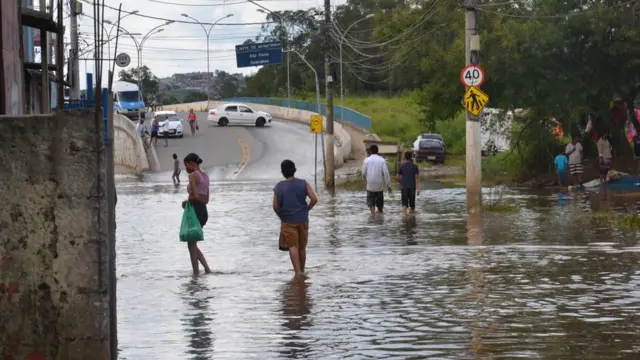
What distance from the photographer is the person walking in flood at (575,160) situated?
36188mm

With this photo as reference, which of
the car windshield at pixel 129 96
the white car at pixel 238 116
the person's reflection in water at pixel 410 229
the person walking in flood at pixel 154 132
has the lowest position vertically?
the person's reflection in water at pixel 410 229

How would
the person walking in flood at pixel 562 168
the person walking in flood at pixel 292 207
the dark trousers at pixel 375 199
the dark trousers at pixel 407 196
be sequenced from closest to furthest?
the person walking in flood at pixel 292 207 → the dark trousers at pixel 407 196 → the dark trousers at pixel 375 199 → the person walking in flood at pixel 562 168

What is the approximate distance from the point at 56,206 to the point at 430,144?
53.0m

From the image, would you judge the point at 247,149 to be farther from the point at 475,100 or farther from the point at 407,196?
the point at 475,100

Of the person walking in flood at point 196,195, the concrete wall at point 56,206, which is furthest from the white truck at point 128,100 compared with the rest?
the concrete wall at point 56,206

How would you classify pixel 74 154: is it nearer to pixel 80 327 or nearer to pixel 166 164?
pixel 80 327

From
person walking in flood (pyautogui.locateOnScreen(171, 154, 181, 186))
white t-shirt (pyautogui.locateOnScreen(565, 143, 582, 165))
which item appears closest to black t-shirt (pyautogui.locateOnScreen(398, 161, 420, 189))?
white t-shirt (pyautogui.locateOnScreen(565, 143, 582, 165))

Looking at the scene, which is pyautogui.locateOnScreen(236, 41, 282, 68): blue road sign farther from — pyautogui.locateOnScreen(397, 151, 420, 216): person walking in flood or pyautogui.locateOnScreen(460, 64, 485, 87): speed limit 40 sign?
pyautogui.locateOnScreen(460, 64, 485, 87): speed limit 40 sign

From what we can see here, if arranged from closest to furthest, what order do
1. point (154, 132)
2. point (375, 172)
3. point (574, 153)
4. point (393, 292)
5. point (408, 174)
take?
point (393, 292) < point (375, 172) < point (408, 174) < point (574, 153) < point (154, 132)

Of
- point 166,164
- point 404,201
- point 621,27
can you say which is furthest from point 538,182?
point 166,164

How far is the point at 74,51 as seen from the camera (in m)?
35.2

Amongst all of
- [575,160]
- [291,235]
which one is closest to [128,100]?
[575,160]

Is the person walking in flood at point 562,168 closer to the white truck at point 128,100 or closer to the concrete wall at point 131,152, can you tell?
the concrete wall at point 131,152

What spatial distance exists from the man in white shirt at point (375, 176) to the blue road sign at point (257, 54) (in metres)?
58.5
